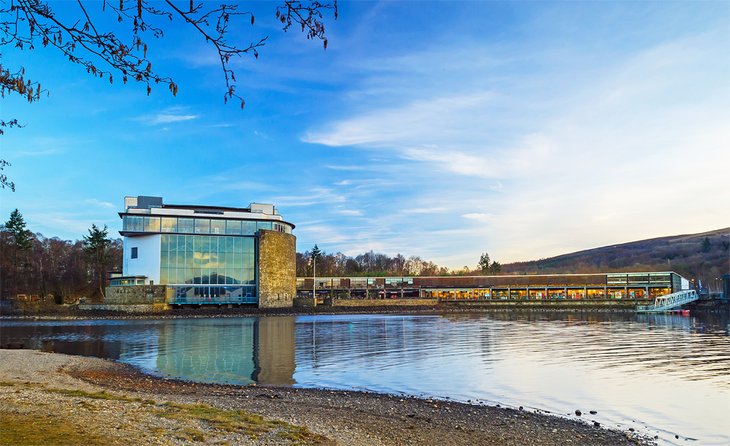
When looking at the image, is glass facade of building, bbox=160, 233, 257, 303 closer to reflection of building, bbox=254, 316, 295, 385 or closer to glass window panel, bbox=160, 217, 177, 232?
glass window panel, bbox=160, 217, 177, 232

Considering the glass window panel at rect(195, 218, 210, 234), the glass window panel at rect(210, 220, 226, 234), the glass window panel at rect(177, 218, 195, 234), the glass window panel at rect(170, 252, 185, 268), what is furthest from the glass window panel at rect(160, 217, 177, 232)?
the glass window panel at rect(210, 220, 226, 234)

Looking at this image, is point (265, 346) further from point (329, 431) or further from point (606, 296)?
point (606, 296)

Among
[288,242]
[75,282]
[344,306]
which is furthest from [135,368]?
[75,282]

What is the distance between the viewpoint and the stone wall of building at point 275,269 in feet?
319

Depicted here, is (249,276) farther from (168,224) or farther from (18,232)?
(18,232)

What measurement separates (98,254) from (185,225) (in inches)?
1817

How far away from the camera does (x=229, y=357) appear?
115 feet

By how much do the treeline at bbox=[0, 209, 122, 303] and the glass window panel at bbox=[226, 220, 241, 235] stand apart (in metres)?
30.1

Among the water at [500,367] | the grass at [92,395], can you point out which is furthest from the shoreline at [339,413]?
the water at [500,367]

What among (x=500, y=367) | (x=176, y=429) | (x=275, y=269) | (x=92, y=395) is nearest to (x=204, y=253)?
(x=275, y=269)

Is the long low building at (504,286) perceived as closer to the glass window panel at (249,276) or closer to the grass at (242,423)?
the glass window panel at (249,276)

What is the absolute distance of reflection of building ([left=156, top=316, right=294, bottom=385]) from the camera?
2711cm

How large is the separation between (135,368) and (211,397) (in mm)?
12946

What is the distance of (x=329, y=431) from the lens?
13734 millimetres
